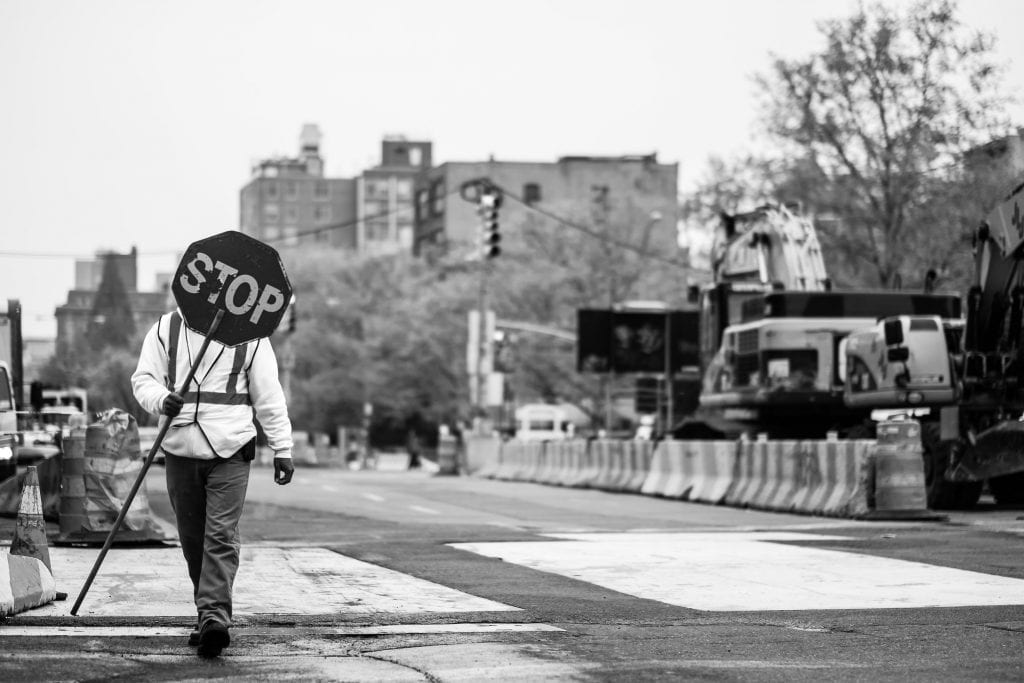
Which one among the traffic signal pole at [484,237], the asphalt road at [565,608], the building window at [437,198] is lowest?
the asphalt road at [565,608]

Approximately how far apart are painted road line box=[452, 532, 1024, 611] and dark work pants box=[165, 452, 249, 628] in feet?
10.5

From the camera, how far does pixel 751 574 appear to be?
12.6m

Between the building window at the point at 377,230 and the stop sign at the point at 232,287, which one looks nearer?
the stop sign at the point at 232,287

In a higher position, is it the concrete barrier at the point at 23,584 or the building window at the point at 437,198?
the building window at the point at 437,198

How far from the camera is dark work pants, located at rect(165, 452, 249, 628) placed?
321 inches

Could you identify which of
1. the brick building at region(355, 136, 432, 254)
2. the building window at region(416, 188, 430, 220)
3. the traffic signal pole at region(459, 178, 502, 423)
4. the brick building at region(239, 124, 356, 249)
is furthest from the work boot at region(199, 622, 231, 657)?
the brick building at region(239, 124, 356, 249)

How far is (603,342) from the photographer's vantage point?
141 feet

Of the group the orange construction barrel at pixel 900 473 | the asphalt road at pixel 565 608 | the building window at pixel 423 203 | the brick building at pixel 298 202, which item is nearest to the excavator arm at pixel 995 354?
the orange construction barrel at pixel 900 473

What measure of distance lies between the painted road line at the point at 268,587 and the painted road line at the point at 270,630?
1.94 ft

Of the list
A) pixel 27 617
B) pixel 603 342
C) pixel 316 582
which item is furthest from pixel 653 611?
pixel 603 342

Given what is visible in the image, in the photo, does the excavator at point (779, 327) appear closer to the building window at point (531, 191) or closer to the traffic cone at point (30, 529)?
the traffic cone at point (30, 529)

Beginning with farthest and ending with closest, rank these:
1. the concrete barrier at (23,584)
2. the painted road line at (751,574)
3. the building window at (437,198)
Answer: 1. the building window at (437,198)
2. the painted road line at (751,574)
3. the concrete barrier at (23,584)

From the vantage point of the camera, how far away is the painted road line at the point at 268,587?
10.1 m

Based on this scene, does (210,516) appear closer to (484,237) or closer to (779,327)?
(779,327)
